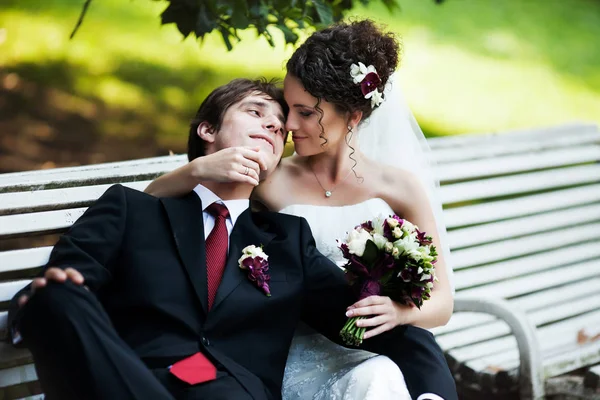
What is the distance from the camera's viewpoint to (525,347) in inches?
146

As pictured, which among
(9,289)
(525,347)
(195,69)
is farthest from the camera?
(195,69)

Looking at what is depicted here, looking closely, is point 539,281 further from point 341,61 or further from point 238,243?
point 238,243

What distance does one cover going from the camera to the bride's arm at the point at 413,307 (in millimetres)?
2834

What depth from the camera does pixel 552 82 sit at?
27.2ft

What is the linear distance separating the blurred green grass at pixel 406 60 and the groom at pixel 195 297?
1.44 meters

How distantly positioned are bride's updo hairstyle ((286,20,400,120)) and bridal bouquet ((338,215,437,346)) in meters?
0.62

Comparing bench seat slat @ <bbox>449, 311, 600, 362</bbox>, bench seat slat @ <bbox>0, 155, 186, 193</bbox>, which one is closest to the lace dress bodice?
bench seat slat @ <bbox>0, 155, 186, 193</bbox>

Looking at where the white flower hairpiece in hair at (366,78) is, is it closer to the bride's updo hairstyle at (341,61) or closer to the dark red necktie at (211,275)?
the bride's updo hairstyle at (341,61)

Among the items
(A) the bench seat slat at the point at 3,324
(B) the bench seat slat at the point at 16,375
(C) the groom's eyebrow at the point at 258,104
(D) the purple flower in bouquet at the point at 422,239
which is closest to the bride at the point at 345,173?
(C) the groom's eyebrow at the point at 258,104

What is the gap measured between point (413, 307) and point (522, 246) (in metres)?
1.81

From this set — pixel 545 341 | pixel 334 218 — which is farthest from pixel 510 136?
pixel 334 218

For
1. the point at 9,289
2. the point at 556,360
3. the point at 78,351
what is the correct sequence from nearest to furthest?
the point at 78,351, the point at 9,289, the point at 556,360

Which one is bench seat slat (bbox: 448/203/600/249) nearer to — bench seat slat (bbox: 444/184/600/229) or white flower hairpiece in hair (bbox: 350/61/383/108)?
bench seat slat (bbox: 444/184/600/229)

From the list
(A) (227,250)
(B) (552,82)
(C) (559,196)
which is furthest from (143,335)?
(B) (552,82)
